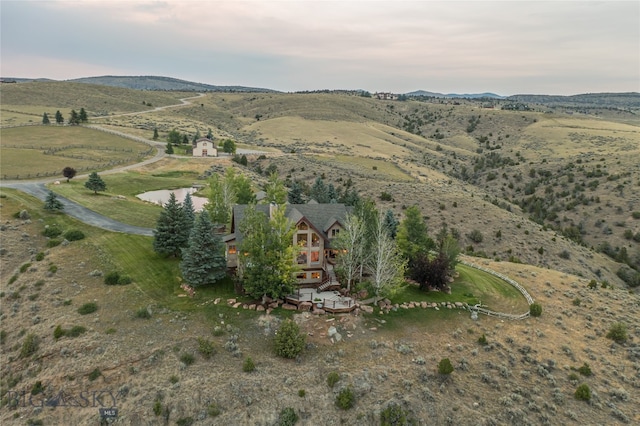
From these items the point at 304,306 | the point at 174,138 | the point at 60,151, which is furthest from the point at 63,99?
the point at 304,306

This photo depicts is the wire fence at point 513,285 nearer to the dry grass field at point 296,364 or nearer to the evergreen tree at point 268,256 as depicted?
the dry grass field at point 296,364

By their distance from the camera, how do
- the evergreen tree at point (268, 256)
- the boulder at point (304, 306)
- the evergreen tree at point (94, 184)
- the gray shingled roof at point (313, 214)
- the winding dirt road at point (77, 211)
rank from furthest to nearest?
the evergreen tree at point (94, 184) → the winding dirt road at point (77, 211) → the gray shingled roof at point (313, 214) → the boulder at point (304, 306) → the evergreen tree at point (268, 256)

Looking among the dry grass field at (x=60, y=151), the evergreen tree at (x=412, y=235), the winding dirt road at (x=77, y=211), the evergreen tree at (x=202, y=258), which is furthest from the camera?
the dry grass field at (x=60, y=151)

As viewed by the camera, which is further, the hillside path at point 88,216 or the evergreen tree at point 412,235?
the hillside path at point 88,216

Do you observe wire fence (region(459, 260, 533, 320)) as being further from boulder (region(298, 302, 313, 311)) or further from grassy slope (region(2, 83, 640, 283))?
boulder (region(298, 302, 313, 311))

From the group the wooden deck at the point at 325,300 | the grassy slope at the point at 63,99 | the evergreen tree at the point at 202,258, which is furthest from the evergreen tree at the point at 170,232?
the grassy slope at the point at 63,99

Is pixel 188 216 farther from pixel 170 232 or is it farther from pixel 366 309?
pixel 366 309
